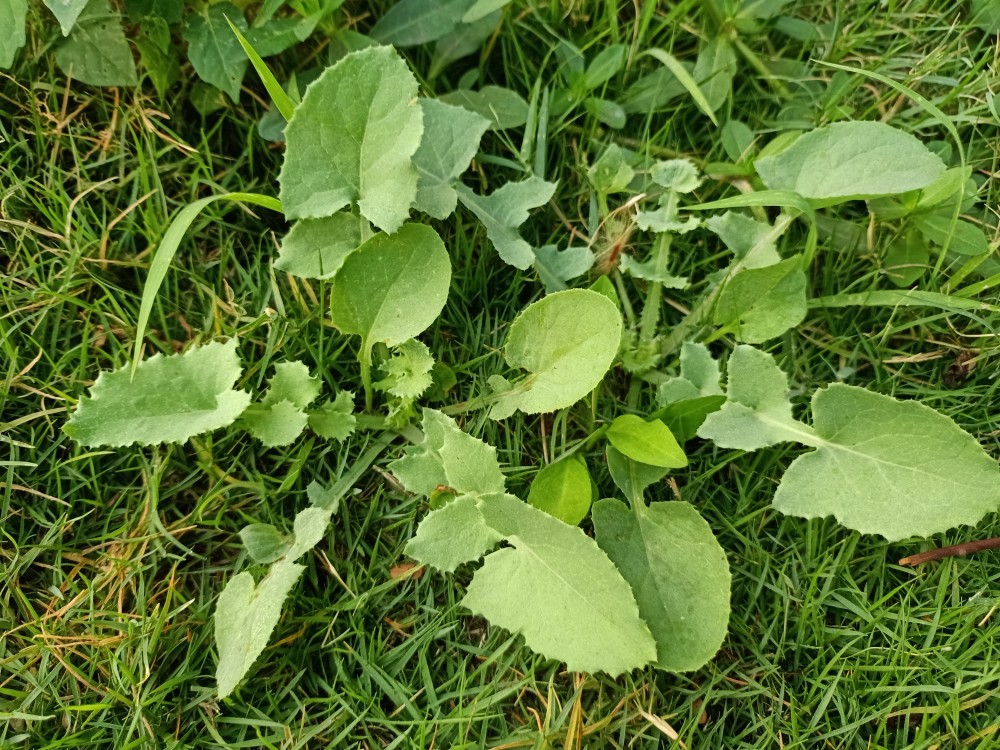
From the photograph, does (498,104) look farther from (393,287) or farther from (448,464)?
(448,464)

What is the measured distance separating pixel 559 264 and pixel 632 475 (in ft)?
1.62

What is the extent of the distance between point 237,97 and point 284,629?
1148mm

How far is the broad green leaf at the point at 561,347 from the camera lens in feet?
5.13

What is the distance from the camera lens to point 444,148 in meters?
1.74

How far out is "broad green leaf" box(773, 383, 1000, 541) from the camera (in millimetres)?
1529

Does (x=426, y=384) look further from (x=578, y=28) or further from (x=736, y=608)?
(x=578, y=28)

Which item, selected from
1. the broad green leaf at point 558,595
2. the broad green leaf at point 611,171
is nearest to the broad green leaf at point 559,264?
the broad green leaf at point 611,171

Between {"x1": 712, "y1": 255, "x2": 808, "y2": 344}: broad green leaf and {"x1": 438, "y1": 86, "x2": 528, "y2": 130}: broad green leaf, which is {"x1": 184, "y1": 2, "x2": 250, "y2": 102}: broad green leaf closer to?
{"x1": 438, "y1": 86, "x2": 528, "y2": 130}: broad green leaf

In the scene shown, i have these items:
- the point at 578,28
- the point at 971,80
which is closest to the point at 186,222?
the point at 578,28

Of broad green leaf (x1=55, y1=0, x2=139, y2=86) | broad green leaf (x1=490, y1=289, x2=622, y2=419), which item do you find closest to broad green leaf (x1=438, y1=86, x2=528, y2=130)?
broad green leaf (x1=490, y1=289, x2=622, y2=419)

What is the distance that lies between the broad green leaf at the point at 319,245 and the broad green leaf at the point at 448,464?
38 cm

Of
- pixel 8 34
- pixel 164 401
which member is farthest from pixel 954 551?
pixel 8 34

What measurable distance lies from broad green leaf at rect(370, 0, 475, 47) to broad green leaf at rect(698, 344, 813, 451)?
1.00 meters

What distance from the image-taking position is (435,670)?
5.52 ft
